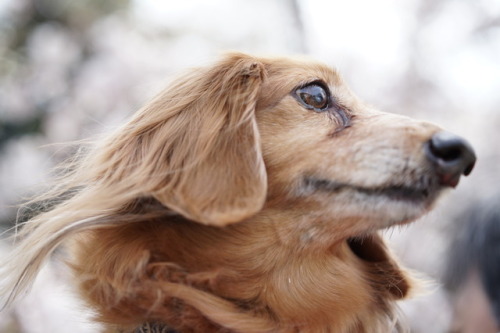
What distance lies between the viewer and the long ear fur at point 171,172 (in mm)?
1701

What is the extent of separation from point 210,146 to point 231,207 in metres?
0.22

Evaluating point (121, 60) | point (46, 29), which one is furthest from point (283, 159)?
point (46, 29)

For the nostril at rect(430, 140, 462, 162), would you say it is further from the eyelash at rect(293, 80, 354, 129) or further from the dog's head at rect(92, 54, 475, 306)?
the eyelash at rect(293, 80, 354, 129)

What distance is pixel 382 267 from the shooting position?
222 centimetres

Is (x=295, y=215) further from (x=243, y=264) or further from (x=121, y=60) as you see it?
(x=121, y=60)

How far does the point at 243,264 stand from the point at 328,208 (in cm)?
36

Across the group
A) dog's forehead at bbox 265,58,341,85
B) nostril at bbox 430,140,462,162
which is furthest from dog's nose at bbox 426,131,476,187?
dog's forehead at bbox 265,58,341,85

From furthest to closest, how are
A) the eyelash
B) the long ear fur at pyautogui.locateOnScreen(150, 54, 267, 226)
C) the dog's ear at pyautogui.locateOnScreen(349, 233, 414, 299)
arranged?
1. the dog's ear at pyautogui.locateOnScreen(349, 233, 414, 299)
2. the eyelash
3. the long ear fur at pyautogui.locateOnScreen(150, 54, 267, 226)

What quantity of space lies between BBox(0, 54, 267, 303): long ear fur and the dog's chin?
0.24 meters

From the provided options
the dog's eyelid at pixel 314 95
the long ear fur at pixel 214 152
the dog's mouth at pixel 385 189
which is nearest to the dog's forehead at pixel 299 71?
the dog's eyelid at pixel 314 95

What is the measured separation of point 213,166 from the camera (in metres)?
1.75

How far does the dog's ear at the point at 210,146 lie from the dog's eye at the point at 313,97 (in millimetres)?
177

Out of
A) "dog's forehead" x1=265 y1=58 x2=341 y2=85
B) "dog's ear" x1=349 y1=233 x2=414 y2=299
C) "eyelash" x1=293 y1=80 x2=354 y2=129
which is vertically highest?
"dog's forehead" x1=265 y1=58 x2=341 y2=85

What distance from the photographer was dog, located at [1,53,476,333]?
1720mm
